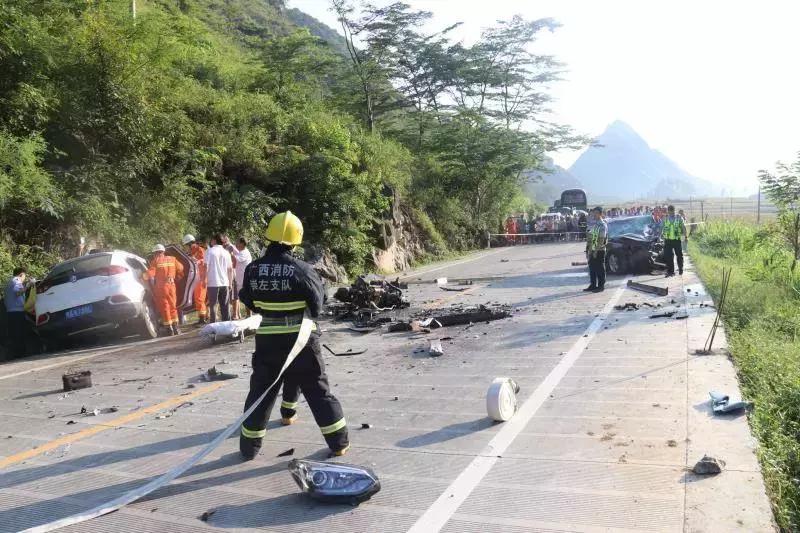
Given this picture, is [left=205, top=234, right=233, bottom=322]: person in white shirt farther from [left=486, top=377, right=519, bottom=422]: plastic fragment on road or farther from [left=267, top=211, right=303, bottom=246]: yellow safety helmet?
[left=486, top=377, right=519, bottom=422]: plastic fragment on road

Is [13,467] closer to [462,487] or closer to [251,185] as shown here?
[462,487]

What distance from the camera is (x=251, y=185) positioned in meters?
18.5

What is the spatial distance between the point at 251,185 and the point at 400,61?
22.5 m

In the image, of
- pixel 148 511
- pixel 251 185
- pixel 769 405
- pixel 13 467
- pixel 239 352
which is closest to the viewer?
pixel 148 511

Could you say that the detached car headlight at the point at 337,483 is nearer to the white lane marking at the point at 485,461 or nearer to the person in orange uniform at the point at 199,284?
the white lane marking at the point at 485,461

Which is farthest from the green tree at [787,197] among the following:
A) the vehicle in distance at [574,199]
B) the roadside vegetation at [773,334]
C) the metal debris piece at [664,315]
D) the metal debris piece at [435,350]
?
the vehicle in distance at [574,199]

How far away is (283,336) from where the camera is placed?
16.6ft

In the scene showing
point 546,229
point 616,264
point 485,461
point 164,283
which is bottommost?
point 485,461

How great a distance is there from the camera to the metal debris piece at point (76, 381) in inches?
298

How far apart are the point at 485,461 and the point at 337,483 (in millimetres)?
1197

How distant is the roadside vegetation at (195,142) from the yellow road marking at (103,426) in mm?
6441

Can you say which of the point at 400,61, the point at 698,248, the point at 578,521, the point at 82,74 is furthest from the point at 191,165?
the point at 400,61

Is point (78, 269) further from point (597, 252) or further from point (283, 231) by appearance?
point (597, 252)

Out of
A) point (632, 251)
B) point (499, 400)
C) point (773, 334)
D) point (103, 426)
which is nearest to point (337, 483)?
point (499, 400)
